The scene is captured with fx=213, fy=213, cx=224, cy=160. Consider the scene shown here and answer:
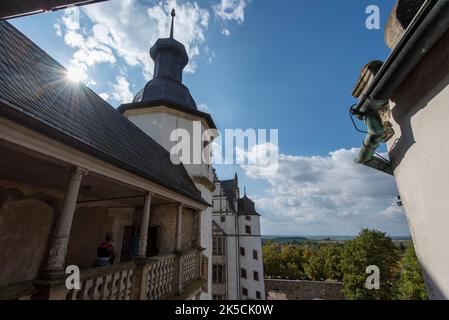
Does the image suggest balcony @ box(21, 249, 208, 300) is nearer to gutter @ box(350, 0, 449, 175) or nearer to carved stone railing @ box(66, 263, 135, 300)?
carved stone railing @ box(66, 263, 135, 300)

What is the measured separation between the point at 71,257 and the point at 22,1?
26.1 ft

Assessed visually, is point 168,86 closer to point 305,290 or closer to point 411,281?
Answer: point 411,281

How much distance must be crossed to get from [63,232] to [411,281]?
2583cm

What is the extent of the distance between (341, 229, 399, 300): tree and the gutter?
26.6 m

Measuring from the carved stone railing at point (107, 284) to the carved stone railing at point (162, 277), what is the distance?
26.6 inches

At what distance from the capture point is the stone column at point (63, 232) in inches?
129

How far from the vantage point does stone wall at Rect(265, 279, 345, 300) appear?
29.6 meters

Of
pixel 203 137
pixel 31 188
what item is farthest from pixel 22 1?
pixel 203 137

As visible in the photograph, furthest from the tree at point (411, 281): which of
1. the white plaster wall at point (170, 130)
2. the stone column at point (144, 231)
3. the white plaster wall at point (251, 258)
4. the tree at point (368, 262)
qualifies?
the stone column at point (144, 231)

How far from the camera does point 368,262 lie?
24172 millimetres

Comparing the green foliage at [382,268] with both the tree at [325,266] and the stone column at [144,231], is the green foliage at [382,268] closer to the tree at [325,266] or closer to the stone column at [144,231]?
the tree at [325,266]

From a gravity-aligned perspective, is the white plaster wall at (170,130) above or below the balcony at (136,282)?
above

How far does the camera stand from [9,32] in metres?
5.25

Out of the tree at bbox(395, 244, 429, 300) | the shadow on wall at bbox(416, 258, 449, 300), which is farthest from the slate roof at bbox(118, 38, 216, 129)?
the tree at bbox(395, 244, 429, 300)
